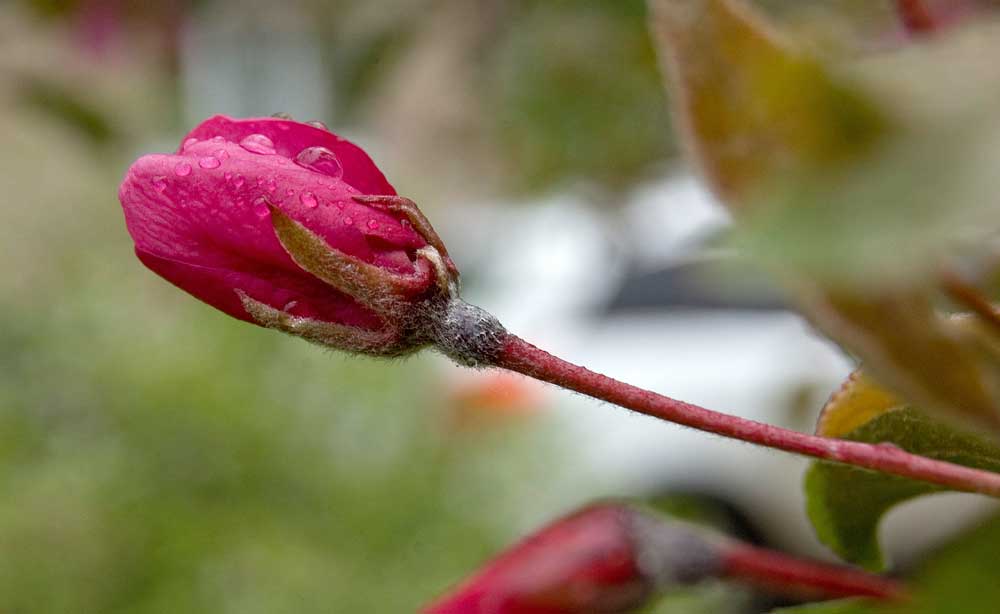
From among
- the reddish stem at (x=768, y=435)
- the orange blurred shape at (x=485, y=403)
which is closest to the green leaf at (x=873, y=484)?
the reddish stem at (x=768, y=435)

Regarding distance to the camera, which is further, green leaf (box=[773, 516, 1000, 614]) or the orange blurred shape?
the orange blurred shape

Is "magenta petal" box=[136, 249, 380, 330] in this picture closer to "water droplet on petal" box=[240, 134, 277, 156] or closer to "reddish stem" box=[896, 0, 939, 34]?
"water droplet on petal" box=[240, 134, 277, 156]

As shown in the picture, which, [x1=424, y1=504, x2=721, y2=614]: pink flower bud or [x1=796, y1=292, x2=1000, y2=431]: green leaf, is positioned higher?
[x1=424, y1=504, x2=721, y2=614]: pink flower bud

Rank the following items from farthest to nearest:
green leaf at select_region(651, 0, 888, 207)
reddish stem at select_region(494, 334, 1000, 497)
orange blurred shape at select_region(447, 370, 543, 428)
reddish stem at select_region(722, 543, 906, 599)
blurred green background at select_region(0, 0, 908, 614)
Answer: orange blurred shape at select_region(447, 370, 543, 428) < blurred green background at select_region(0, 0, 908, 614) < reddish stem at select_region(722, 543, 906, 599) < reddish stem at select_region(494, 334, 1000, 497) < green leaf at select_region(651, 0, 888, 207)

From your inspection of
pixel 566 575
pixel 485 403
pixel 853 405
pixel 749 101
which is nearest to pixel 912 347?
pixel 749 101

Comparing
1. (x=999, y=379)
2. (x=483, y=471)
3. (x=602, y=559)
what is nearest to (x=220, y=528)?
(x=483, y=471)

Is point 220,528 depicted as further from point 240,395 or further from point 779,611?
point 779,611

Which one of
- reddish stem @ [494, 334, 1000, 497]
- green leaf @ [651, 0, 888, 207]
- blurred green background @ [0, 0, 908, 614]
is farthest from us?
blurred green background @ [0, 0, 908, 614]

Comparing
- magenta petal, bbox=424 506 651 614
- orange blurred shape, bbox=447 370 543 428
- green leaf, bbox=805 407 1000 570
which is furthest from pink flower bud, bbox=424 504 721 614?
orange blurred shape, bbox=447 370 543 428
